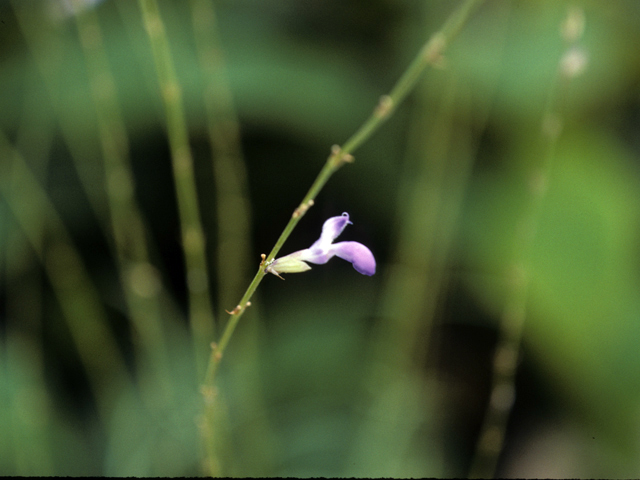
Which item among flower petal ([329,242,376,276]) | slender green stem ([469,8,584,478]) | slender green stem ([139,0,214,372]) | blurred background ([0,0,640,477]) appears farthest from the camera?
blurred background ([0,0,640,477])

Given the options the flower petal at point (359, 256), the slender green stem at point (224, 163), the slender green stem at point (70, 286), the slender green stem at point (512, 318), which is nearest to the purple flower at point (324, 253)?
the flower petal at point (359, 256)

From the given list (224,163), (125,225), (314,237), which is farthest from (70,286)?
(314,237)

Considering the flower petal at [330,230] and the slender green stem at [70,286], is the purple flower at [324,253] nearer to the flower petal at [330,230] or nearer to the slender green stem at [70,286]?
the flower petal at [330,230]

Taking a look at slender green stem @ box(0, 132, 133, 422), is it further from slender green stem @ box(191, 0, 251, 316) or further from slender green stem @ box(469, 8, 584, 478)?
slender green stem @ box(469, 8, 584, 478)

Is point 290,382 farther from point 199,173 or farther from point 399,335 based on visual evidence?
point 199,173

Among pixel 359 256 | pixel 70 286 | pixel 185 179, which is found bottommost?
pixel 70 286

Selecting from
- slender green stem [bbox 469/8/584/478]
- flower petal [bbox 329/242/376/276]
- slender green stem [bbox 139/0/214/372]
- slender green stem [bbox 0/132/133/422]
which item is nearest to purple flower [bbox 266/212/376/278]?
flower petal [bbox 329/242/376/276]

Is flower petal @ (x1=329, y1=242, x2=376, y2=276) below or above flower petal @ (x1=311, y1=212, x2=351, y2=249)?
above

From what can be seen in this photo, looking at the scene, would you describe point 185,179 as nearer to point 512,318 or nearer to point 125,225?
point 125,225
